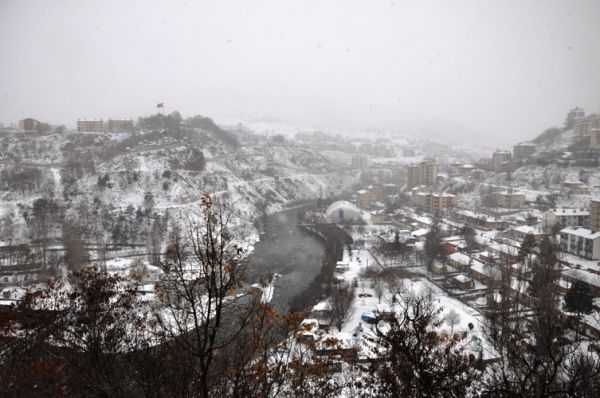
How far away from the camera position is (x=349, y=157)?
55.1 meters

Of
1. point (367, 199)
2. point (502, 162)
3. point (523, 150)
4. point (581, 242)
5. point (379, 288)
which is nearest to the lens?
point (379, 288)

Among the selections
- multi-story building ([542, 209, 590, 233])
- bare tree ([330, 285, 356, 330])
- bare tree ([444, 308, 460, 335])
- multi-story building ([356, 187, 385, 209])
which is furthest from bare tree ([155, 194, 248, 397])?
multi-story building ([356, 187, 385, 209])

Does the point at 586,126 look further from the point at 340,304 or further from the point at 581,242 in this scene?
the point at 340,304

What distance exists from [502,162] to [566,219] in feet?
51.2

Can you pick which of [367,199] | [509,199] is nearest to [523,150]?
[509,199]

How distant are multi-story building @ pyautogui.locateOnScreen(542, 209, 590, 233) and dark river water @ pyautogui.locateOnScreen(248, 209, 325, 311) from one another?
10.5m

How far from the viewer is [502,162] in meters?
30.8

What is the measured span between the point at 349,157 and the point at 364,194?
27401mm

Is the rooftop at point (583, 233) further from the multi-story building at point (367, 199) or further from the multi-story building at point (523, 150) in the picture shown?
the multi-story building at point (523, 150)

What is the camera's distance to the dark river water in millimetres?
11859

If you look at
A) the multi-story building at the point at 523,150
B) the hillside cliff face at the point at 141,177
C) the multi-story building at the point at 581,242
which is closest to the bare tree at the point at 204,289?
the hillside cliff face at the point at 141,177

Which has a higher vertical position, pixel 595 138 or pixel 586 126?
pixel 586 126

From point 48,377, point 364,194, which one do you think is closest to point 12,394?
point 48,377

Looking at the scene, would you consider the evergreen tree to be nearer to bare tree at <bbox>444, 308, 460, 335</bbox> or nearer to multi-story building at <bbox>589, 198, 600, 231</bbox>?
bare tree at <bbox>444, 308, 460, 335</bbox>
